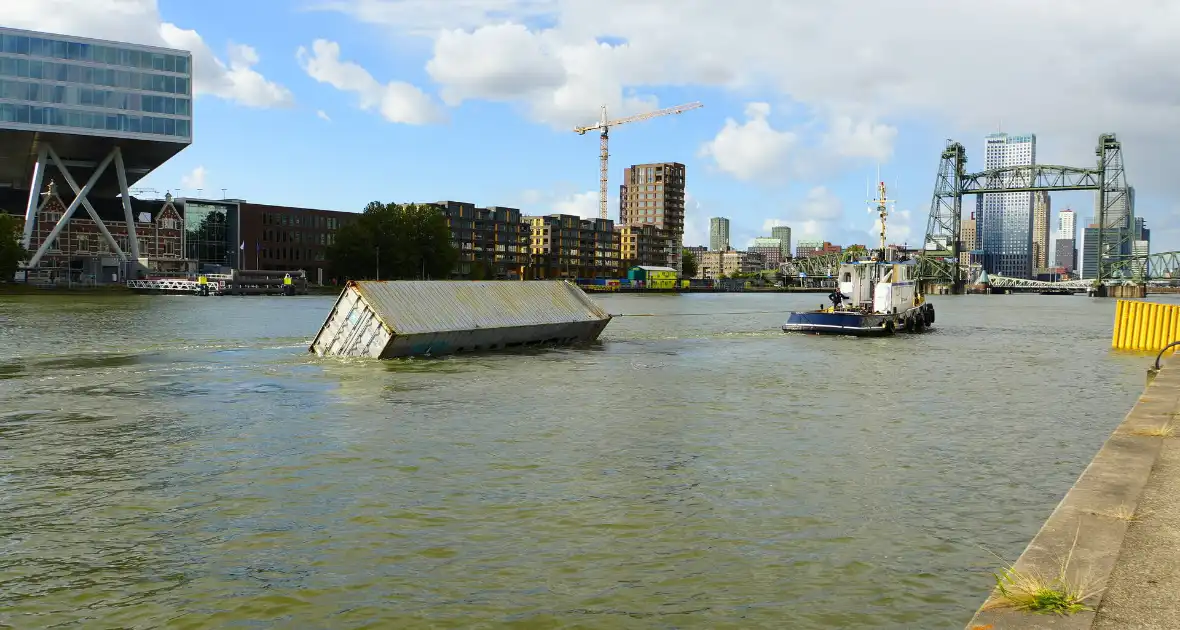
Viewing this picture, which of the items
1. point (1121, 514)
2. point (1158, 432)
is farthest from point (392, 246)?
point (1121, 514)

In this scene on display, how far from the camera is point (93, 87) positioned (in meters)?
106

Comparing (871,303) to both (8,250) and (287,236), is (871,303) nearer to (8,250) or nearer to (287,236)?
(8,250)

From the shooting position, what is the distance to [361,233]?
14612cm

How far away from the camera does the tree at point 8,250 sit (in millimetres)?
103250

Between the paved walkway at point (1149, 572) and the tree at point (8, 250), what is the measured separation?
119126 millimetres

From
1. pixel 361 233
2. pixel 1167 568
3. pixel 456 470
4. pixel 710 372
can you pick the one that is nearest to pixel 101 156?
pixel 361 233

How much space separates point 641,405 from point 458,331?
15.2m

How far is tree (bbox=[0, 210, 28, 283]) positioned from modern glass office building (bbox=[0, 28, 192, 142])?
1216 centimetres

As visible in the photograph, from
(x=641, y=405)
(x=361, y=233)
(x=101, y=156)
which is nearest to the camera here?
(x=641, y=405)

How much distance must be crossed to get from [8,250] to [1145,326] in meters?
112

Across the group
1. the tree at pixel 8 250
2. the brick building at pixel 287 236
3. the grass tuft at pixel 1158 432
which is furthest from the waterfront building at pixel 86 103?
the grass tuft at pixel 1158 432

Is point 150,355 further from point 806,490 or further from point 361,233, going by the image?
point 361,233

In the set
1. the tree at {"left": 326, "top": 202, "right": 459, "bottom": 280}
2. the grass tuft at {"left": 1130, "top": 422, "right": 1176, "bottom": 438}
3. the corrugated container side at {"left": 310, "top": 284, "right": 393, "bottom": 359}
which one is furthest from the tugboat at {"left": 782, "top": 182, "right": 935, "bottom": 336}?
the tree at {"left": 326, "top": 202, "right": 459, "bottom": 280}

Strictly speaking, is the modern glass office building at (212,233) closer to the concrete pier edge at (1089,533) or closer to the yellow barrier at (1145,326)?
the yellow barrier at (1145,326)
